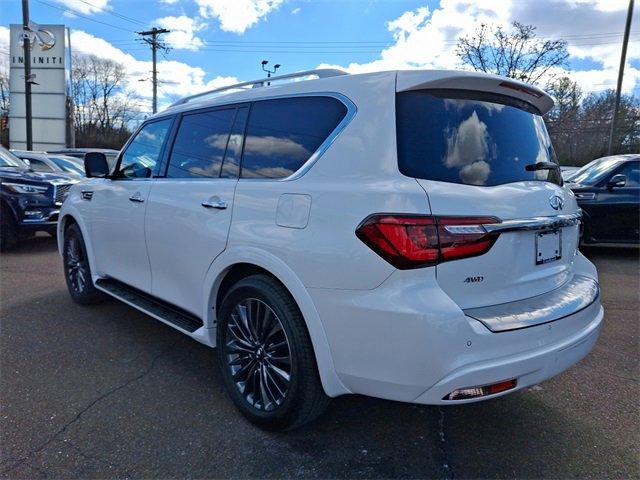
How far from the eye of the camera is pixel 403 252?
200 cm

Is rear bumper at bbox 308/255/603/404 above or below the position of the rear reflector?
above

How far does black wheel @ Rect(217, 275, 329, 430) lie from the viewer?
92.3 inches

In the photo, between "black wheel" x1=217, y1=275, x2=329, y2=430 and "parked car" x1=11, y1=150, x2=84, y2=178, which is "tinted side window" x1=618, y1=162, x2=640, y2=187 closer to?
"black wheel" x1=217, y1=275, x2=329, y2=430

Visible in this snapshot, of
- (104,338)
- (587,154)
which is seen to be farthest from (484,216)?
(587,154)

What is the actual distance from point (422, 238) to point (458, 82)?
86cm

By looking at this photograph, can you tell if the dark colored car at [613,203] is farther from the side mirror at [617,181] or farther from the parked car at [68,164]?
the parked car at [68,164]

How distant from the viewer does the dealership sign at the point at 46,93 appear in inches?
936

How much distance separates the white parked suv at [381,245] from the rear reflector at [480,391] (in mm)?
11

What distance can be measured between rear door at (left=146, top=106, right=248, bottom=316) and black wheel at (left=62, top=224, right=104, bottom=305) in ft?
4.96

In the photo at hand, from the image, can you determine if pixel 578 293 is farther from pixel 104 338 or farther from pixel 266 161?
pixel 104 338

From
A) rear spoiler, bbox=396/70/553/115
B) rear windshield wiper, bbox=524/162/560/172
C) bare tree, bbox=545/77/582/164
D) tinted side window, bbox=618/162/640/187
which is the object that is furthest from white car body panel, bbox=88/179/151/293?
bare tree, bbox=545/77/582/164

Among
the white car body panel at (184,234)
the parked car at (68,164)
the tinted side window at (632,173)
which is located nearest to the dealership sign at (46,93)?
the parked car at (68,164)

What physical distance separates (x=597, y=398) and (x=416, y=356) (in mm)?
1809

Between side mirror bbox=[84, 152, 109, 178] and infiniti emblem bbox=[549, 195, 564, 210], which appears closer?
infiniti emblem bbox=[549, 195, 564, 210]
